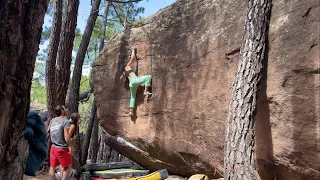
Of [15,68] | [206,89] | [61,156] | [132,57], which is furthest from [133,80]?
[15,68]

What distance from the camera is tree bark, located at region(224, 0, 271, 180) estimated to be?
14.8 feet

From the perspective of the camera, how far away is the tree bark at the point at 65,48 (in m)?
8.11

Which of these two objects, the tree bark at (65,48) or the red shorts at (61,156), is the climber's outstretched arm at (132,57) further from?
the red shorts at (61,156)

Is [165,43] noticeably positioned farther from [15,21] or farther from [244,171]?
[15,21]

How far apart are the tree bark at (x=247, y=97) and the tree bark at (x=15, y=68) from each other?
3.45m

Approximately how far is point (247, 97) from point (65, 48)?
4.96 meters

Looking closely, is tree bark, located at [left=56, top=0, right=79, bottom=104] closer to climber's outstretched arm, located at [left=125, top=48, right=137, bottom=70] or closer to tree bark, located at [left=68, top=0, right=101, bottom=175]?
tree bark, located at [left=68, top=0, right=101, bottom=175]

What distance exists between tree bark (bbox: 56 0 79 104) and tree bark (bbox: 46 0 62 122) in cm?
11

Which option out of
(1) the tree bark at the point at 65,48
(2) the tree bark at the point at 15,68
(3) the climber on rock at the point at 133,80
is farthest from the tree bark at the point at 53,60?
(2) the tree bark at the point at 15,68

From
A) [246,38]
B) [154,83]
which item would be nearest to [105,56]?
[154,83]

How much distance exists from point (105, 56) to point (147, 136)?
2213 mm

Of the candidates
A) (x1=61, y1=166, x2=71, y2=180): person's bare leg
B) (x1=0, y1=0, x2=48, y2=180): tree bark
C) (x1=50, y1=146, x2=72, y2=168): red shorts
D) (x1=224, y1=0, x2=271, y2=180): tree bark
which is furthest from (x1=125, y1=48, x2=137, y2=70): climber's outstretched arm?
(x1=0, y1=0, x2=48, y2=180): tree bark

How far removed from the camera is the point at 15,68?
4.66 feet

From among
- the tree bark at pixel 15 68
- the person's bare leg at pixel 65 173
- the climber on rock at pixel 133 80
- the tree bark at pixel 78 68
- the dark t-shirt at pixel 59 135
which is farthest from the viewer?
the tree bark at pixel 78 68
